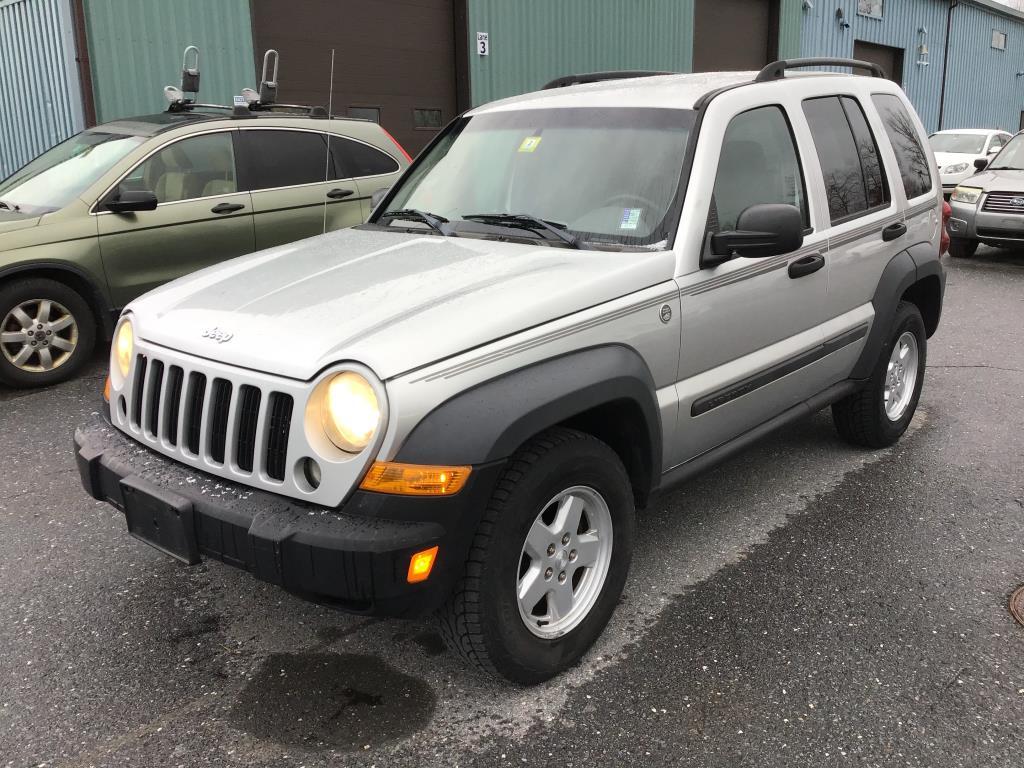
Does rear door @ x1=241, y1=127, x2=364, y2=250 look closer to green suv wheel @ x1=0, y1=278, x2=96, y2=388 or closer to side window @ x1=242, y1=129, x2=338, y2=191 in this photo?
side window @ x1=242, y1=129, x2=338, y2=191

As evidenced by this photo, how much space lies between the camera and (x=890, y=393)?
4742mm

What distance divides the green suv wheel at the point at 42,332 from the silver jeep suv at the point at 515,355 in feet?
9.87

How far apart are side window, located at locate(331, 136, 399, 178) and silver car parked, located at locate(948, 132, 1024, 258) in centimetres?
758

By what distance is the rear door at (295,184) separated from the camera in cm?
674

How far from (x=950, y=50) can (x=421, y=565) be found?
27036 mm

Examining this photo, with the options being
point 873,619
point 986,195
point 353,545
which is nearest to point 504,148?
point 353,545

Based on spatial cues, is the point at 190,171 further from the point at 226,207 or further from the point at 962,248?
the point at 962,248

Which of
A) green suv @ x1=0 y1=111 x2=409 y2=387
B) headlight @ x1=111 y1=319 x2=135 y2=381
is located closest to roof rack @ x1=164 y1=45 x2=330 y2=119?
green suv @ x1=0 y1=111 x2=409 y2=387

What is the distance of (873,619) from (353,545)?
1.93 meters

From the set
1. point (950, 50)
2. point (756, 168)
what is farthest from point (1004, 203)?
point (950, 50)

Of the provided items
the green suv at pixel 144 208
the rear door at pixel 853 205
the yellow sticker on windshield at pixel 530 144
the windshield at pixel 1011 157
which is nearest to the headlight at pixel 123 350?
the yellow sticker on windshield at pixel 530 144

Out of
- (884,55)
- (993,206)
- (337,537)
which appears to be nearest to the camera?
(337,537)

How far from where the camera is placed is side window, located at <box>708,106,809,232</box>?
132 inches

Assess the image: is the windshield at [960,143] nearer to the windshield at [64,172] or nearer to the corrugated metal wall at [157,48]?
the corrugated metal wall at [157,48]
